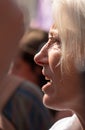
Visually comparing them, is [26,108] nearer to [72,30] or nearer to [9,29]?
[9,29]

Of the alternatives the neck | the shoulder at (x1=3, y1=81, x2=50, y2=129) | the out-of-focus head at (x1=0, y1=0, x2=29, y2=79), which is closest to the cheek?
the neck

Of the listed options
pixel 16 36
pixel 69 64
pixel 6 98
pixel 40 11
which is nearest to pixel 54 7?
pixel 69 64

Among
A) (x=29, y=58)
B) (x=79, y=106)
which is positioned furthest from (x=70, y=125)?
(x=29, y=58)

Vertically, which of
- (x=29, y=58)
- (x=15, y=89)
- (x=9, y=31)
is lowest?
(x=29, y=58)

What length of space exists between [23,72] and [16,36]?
0.97 metres

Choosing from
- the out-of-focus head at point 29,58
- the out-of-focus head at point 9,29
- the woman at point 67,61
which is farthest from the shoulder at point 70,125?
the out-of-focus head at point 29,58

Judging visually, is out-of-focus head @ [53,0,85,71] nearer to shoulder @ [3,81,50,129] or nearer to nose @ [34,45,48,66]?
nose @ [34,45,48,66]

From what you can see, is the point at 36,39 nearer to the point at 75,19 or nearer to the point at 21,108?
the point at 21,108

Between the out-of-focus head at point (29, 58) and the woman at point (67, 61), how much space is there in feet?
3.84

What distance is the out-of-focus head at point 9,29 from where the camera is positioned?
1.38 meters

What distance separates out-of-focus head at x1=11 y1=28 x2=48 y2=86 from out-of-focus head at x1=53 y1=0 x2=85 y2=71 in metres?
1.19

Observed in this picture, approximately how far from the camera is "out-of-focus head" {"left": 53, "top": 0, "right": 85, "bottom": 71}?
1.13m

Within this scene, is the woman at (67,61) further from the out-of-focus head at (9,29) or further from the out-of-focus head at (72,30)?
the out-of-focus head at (9,29)

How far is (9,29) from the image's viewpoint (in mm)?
1393
